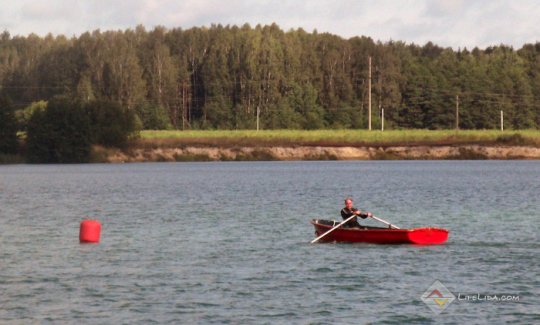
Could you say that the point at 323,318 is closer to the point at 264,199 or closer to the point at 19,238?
the point at 19,238

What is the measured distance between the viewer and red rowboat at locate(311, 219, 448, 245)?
41.0m

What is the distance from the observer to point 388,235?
41.2m

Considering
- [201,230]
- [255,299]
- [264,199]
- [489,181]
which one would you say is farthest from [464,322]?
[489,181]

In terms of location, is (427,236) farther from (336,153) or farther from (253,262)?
(336,153)

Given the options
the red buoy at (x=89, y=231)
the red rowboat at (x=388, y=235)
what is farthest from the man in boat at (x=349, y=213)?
the red buoy at (x=89, y=231)

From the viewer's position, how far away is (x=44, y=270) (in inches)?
1460

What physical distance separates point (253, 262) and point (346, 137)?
114m

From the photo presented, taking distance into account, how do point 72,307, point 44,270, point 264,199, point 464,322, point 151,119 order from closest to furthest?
point 464,322
point 72,307
point 44,270
point 264,199
point 151,119

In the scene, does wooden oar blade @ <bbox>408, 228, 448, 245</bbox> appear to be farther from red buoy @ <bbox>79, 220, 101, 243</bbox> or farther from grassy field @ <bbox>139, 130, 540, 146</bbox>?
grassy field @ <bbox>139, 130, 540, 146</bbox>

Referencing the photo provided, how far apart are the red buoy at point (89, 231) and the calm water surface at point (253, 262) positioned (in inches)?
24.0

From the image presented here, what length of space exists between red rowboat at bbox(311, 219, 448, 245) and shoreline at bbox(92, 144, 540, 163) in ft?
348

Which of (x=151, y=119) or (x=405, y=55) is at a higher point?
(x=405, y=55)

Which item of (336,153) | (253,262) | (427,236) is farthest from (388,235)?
(336,153)

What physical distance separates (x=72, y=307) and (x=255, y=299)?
5.21 metres
